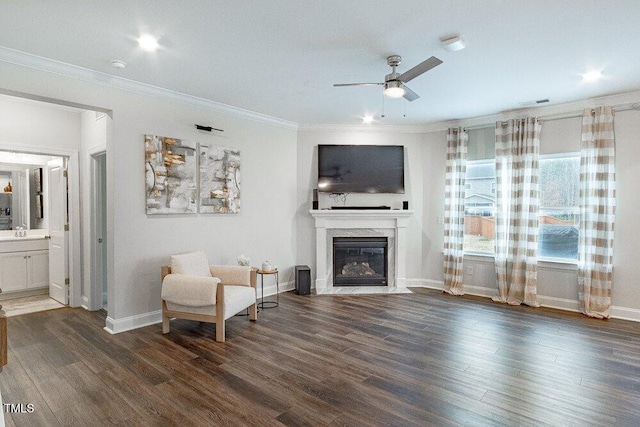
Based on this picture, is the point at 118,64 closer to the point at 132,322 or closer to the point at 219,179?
the point at 219,179

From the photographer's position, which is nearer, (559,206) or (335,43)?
(335,43)

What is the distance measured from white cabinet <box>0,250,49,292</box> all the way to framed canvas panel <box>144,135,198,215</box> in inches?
110

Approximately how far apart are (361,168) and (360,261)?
1.61m

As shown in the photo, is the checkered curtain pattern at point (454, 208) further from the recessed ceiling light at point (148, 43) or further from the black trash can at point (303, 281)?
the recessed ceiling light at point (148, 43)

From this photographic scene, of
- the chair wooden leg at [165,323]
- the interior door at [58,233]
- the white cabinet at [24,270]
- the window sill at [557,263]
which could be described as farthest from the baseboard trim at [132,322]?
the window sill at [557,263]

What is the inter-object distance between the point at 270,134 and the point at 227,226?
1.68m

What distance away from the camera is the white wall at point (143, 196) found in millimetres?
3689

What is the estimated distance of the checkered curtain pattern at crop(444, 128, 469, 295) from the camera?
5602mm

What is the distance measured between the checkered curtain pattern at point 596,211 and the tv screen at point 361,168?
2549 millimetres

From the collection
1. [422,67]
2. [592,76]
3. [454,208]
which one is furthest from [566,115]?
[422,67]

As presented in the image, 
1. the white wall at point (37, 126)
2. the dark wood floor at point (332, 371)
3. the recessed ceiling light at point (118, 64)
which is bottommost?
the dark wood floor at point (332, 371)

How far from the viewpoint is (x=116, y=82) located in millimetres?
3828

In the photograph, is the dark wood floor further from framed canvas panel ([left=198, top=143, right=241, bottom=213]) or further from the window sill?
framed canvas panel ([left=198, top=143, right=241, bottom=213])
